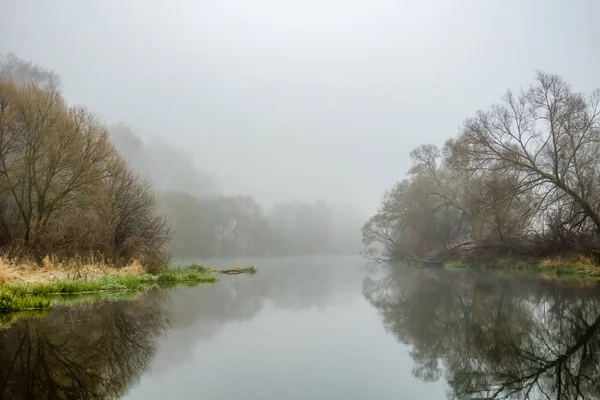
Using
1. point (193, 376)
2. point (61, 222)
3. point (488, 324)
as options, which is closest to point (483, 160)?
point (488, 324)

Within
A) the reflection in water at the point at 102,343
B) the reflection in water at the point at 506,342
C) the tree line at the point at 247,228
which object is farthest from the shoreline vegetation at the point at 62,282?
the tree line at the point at 247,228

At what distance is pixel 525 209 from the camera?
1057 inches

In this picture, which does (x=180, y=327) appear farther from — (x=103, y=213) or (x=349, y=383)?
(x=103, y=213)

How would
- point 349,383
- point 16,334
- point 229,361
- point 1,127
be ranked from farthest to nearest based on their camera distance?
point 1,127 → point 16,334 → point 229,361 → point 349,383

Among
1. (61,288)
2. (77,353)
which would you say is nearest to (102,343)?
(77,353)

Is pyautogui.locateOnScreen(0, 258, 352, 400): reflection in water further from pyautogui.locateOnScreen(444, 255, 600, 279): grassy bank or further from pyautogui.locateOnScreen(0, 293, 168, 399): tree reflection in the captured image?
pyautogui.locateOnScreen(444, 255, 600, 279): grassy bank

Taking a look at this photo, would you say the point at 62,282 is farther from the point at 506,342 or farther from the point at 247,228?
the point at 247,228

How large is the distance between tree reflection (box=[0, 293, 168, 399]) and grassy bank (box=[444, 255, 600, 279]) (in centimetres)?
2024

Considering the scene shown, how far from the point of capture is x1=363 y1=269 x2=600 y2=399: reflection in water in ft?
17.1

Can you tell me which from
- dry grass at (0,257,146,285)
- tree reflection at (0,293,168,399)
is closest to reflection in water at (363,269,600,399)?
tree reflection at (0,293,168,399)

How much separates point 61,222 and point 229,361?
1888 centimetres

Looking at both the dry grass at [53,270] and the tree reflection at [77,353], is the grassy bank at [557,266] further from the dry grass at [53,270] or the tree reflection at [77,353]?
the dry grass at [53,270]

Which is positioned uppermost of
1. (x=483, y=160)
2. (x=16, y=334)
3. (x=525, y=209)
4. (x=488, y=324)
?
(x=483, y=160)

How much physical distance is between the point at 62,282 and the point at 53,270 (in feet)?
11.0
